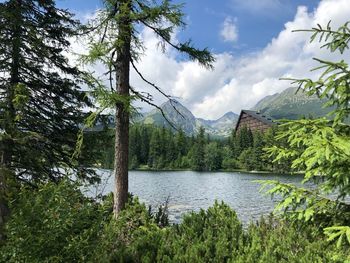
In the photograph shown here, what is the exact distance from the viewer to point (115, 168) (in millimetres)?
10938

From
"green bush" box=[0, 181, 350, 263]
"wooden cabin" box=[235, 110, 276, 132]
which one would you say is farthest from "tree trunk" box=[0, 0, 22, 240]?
"wooden cabin" box=[235, 110, 276, 132]

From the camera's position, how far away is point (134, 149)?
14475 centimetres

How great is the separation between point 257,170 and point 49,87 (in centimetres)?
10978

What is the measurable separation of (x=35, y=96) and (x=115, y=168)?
12.5 ft

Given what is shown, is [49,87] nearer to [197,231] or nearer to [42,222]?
[197,231]

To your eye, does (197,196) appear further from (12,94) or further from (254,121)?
(254,121)

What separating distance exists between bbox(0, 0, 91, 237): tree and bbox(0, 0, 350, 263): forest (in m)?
0.04

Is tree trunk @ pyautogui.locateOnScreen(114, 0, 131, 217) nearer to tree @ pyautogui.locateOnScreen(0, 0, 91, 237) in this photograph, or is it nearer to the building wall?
tree @ pyautogui.locateOnScreen(0, 0, 91, 237)

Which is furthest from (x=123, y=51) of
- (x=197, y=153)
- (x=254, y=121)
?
(x=254, y=121)

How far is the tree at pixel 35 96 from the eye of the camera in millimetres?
11102

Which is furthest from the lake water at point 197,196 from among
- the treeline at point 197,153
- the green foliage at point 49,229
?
the treeline at point 197,153

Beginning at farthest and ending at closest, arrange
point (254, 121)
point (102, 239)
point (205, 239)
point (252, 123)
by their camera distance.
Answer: point (252, 123)
point (254, 121)
point (205, 239)
point (102, 239)

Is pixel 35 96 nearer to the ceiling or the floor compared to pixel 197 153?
nearer to the floor

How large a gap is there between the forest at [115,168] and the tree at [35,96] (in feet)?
0.12
